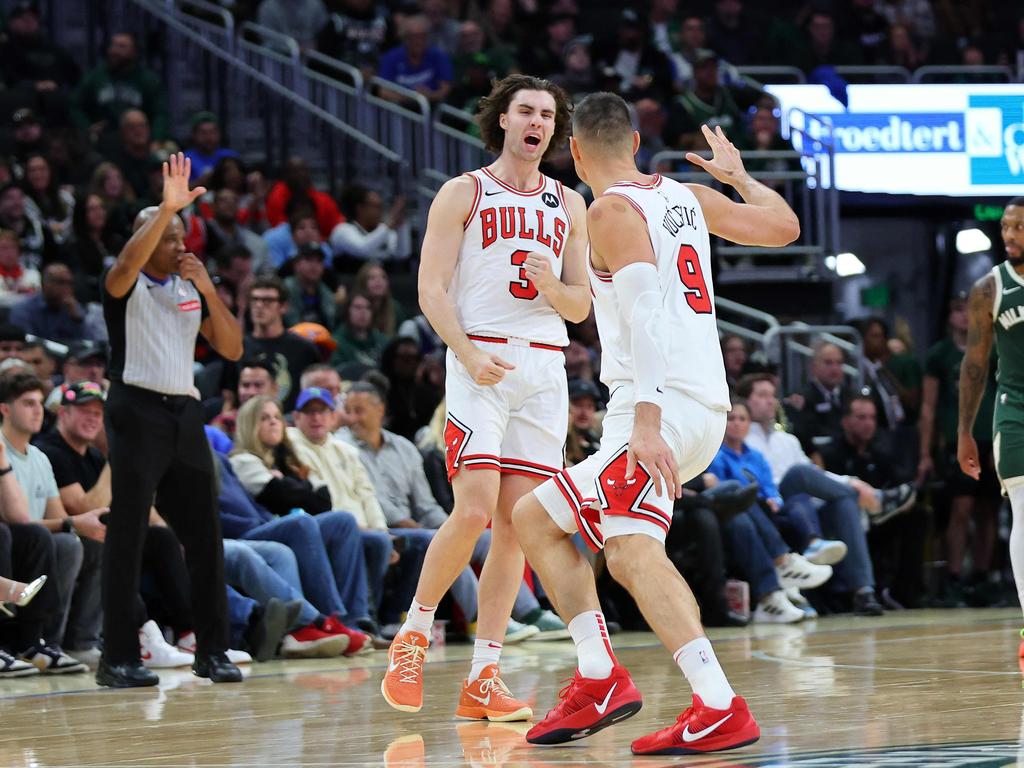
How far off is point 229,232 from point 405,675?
7832 millimetres

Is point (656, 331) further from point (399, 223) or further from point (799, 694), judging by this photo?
point (399, 223)

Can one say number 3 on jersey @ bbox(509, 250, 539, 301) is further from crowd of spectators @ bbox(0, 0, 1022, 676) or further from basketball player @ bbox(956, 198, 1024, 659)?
crowd of spectators @ bbox(0, 0, 1022, 676)

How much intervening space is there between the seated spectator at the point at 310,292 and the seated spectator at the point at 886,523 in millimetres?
3744

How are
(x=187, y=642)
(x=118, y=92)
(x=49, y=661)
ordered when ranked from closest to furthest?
(x=49, y=661) < (x=187, y=642) < (x=118, y=92)

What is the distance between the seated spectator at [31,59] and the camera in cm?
1478

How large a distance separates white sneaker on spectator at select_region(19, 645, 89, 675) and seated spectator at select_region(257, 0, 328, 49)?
9.71 meters

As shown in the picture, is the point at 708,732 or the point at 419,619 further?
the point at 419,619

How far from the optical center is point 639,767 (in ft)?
14.4

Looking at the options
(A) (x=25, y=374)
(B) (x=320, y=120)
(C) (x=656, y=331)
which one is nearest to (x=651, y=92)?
(B) (x=320, y=120)

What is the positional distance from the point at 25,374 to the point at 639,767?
4774mm

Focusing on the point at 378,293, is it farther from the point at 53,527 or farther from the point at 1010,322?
the point at 1010,322

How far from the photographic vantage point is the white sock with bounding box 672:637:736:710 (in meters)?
4.55

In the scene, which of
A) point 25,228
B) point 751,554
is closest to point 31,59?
point 25,228

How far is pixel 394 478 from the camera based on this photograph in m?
10.0
